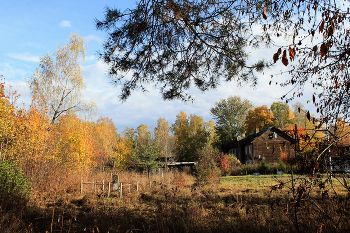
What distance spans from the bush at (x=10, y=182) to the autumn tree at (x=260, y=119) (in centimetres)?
3569

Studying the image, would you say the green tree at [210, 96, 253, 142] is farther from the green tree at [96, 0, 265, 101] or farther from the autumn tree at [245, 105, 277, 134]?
the green tree at [96, 0, 265, 101]

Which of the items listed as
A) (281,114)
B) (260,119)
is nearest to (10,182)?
(260,119)

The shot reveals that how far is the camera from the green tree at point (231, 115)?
40.7 m

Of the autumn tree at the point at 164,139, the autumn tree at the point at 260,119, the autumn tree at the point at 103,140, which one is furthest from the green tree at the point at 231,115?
the autumn tree at the point at 103,140

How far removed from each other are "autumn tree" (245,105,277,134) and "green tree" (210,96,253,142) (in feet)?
3.18

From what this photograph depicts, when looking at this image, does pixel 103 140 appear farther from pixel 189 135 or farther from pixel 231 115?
pixel 231 115

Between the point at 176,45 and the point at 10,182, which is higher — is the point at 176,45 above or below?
above

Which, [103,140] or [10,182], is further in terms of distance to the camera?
[103,140]

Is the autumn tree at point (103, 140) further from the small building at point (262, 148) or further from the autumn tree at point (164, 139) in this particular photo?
the small building at point (262, 148)

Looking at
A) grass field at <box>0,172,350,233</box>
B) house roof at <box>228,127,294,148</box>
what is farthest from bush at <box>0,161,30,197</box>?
house roof at <box>228,127,294,148</box>

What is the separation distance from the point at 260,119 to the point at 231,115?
4808 mm

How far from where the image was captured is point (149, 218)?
23.0 feet

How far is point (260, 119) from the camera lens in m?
40.1

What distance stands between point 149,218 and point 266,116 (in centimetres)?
3633
